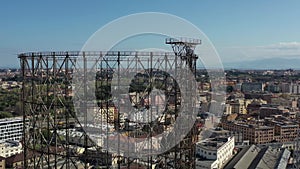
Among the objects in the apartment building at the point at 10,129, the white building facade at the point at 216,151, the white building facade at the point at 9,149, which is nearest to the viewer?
the white building facade at the point at 216,151

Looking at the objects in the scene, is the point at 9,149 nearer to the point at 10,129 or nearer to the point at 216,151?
the point at 10,129

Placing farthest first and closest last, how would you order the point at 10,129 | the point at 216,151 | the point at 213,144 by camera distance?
the point at 10,129 → the point at 213,144 → the point at 216,151

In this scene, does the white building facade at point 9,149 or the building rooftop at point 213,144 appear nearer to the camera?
the building rooftop at point 213,144

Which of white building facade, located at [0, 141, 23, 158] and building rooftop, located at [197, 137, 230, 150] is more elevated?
building rooftop, located at [197, 137, 230, 150]

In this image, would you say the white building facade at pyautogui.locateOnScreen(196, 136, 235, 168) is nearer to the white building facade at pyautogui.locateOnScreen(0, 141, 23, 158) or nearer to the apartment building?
the white building facade at pyautogui.locateOnScreen(0, 141, 23, 158)

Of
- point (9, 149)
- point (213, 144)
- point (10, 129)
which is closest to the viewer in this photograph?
point (213, 144)

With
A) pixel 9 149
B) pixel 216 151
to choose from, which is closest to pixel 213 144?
pixel 216 151

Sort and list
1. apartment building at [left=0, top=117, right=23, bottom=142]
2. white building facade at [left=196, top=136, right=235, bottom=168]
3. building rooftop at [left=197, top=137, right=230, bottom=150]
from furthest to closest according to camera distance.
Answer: apartment building at [left=0, top=117, right=23, bottom=142] → building rooftop at [left=197, top=137, right=230, bottom=150] → white building facade at [left=196, top=136, right=235, bottom=168]

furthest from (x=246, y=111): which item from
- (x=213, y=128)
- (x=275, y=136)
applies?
(x=213, y=128)

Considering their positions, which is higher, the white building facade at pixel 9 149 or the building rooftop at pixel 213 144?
the building rooftop at pixel 213 144

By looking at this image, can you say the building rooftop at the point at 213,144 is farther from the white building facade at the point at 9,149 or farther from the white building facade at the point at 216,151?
the white building facade at the point at 9,149

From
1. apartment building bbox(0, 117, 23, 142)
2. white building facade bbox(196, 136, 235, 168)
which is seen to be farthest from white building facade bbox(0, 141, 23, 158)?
white building facade bbox(196, 136, 235, 168)

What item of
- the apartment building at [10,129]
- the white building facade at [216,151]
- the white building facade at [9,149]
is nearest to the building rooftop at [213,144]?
the white building facade at [216,151]
